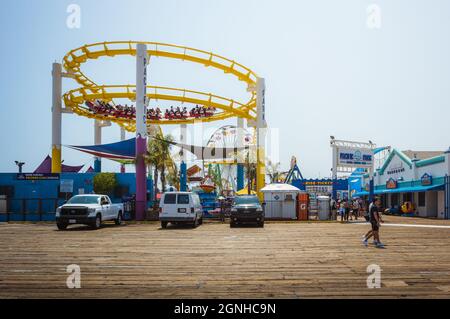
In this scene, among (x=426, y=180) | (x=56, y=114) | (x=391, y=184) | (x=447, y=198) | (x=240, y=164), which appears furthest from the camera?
(x=240, y=164)

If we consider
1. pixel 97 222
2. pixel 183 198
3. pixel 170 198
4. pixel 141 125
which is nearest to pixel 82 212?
pixel 97 222

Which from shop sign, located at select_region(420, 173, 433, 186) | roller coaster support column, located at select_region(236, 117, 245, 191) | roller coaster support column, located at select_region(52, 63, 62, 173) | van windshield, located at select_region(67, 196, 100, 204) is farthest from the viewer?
roller coaster support column, located at select_region(236, 117, 245, 191)

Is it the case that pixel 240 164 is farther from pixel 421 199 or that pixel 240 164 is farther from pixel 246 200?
pixel 246 200

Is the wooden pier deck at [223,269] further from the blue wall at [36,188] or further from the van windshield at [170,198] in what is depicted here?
the blue wall at [36,188]

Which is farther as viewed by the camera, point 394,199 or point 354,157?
point 394,199

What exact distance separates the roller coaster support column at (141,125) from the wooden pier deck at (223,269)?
13723mm

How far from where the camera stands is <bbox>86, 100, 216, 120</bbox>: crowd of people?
37.3m

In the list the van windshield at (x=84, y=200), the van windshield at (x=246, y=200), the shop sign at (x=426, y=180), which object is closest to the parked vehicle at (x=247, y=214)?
the van windshield at (x=246, y=200)

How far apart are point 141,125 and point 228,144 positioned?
1239 inches

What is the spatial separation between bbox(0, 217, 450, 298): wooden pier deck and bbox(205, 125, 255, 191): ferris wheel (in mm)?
28236

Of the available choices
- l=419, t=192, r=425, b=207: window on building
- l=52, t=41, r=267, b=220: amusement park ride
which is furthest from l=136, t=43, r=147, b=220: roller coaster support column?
l=419, t=192, r=425, b=207: window on building

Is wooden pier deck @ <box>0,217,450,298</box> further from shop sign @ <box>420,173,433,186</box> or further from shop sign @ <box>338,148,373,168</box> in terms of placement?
shop sign @ <box>338,148,373,168</box>

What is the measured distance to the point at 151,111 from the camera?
4019cm

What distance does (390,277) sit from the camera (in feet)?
28.5
